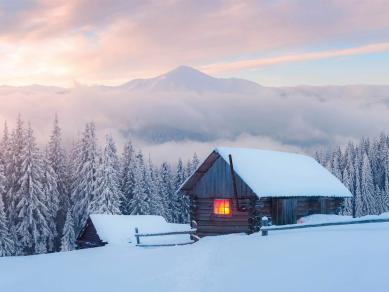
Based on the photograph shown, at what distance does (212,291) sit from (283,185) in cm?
1851

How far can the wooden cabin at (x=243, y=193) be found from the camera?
33.1 m

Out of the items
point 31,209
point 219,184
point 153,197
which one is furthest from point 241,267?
point 153,197

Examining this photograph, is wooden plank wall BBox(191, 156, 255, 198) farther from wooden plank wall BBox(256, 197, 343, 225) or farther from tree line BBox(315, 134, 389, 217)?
tree line BBox(315, 134, 389, 217)

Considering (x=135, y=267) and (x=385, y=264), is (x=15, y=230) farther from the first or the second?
(x=385, y=264)

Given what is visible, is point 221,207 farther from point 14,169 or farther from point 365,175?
point 365,175

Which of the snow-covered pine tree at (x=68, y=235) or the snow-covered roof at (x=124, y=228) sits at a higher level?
the snow-covered roof at (x=124, y=228)

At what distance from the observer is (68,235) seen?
54500 mm

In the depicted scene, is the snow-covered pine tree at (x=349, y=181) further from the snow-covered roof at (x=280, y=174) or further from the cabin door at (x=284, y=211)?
the cabin door at (x=284, y=211)

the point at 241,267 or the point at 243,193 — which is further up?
the point at 243,193

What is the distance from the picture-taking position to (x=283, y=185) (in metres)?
34.7

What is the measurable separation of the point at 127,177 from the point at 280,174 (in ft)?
108

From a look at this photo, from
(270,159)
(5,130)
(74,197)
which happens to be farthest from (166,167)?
(270,159)

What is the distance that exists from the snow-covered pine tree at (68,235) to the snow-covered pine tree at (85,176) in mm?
883

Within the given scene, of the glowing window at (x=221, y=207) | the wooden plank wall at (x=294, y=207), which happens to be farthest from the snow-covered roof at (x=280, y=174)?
the glowing window at (x=221, y=207)
